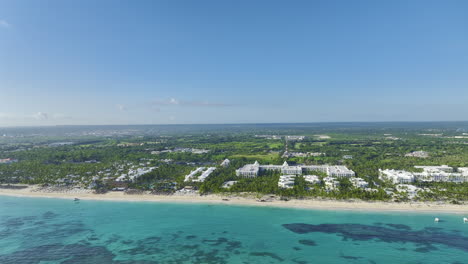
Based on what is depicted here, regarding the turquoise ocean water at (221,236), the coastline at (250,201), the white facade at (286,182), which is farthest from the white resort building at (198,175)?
the white facade at (286,182)

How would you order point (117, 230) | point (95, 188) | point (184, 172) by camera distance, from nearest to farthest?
point (117, 230)
point (95, 188)
point (184, 172)

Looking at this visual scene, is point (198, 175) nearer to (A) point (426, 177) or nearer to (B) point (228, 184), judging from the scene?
(B) point (228, 184)

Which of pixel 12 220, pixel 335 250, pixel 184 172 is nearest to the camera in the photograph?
pixel 335 250

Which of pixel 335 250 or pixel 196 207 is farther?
pixel 196 207

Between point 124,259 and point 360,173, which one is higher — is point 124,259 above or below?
below

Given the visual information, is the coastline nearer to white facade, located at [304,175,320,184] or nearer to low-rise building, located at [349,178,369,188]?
low-rise building, located at [349,178,369,188]

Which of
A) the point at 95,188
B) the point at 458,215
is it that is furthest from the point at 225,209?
the point at 458,215

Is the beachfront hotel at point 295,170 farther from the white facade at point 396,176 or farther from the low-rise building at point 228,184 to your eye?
the white facade at point 396,176

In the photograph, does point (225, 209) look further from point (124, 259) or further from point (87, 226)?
point (87, 226)
